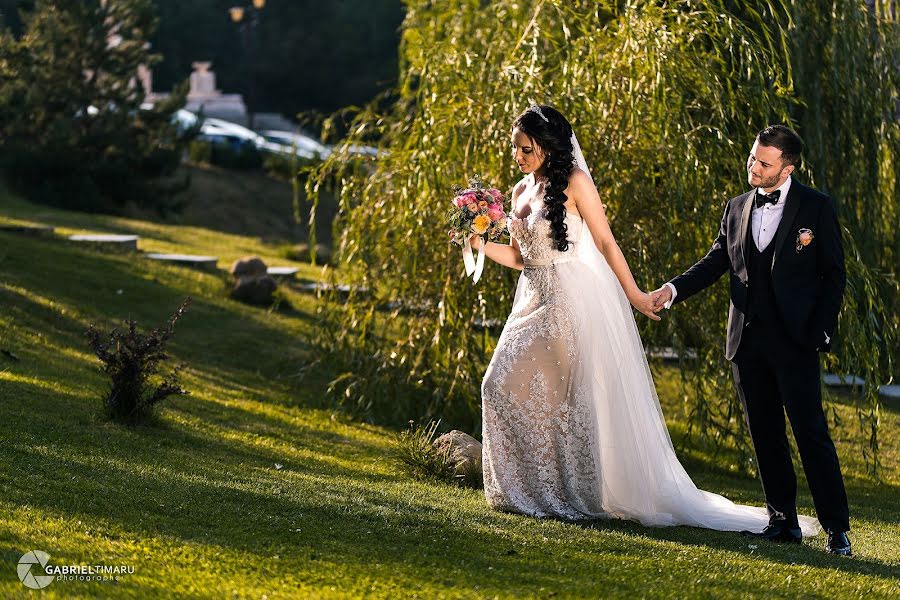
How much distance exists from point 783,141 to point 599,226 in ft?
3.45

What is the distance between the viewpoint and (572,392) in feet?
21.1

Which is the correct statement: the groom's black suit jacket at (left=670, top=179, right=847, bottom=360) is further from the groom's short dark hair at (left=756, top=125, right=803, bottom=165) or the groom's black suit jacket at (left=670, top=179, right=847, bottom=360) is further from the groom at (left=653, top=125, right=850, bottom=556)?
the groom's short dark hair at (left=756, top=125, right=803, bottom=165)

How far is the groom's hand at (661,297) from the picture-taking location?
6.45 metres

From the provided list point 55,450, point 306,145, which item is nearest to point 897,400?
point 55,450

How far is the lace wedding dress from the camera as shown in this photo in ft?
20.9

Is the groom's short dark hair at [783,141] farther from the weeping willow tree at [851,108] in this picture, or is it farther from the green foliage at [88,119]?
the green foliage at [88,119]

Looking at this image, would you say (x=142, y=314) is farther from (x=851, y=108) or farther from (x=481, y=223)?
(x=481, y=223)

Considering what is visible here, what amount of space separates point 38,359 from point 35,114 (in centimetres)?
1489

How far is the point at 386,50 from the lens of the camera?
164 feet

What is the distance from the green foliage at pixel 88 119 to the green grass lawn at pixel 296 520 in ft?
40.1

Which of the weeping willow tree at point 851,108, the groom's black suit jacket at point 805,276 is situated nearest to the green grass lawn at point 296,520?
the groom's black suit jacket at point 805,276

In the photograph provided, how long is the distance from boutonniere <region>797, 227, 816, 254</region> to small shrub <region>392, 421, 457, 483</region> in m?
2.94

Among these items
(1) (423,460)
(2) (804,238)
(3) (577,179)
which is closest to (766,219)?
(2) (804,238)

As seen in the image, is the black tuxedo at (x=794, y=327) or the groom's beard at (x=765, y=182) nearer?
the black tuxedo at (x=794, y=327)
